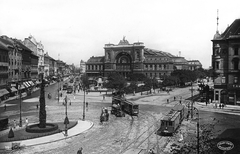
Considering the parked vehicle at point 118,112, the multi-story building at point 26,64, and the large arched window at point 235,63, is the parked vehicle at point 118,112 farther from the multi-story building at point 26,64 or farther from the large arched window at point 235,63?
the multi-story building at point 26,64

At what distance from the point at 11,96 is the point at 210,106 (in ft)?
172

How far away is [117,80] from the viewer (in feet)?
255

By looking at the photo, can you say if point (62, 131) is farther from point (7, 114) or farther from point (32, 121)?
point (7, 114)

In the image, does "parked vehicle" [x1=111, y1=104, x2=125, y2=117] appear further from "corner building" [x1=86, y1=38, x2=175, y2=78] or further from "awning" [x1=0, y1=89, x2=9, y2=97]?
"corner building" [x1=86, y1=38, x2=175, y2=78]

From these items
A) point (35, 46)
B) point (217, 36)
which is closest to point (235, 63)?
point (217, 36)

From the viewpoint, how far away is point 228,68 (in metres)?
57.4

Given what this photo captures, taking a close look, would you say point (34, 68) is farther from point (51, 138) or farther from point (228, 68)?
point (51, 138)

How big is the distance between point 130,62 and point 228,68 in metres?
89.1

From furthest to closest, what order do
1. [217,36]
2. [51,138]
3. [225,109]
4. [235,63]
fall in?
1. [217,36]
2. [235,63]
3. [225,109]
4. [51,138]

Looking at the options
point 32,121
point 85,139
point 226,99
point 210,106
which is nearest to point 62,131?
point 85,139

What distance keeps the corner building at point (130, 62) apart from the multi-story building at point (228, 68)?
73.7 m

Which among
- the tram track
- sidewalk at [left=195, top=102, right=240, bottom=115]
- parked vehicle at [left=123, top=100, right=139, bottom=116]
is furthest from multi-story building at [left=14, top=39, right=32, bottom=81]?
the tram track

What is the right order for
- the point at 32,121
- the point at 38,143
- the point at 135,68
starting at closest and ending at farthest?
the point at 38,143 → the point at 32,121 → the point at 135,68

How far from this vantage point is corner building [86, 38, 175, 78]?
13800cm
